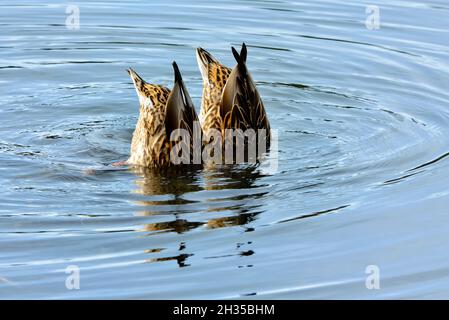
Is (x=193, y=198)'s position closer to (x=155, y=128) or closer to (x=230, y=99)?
(x=155, y=128)

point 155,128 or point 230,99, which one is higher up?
point 230,99

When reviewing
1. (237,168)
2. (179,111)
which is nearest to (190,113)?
(179,111)

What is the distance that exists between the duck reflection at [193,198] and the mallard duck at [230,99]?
19.0 inches

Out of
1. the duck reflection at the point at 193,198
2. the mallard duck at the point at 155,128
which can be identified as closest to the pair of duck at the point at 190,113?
the mallard duck at the point at 155,128

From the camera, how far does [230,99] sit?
9688 millimetres

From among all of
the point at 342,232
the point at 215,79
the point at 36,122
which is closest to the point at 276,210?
the point at 342,232

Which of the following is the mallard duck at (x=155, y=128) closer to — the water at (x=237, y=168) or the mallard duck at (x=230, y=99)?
the water at (x=237, y=168)

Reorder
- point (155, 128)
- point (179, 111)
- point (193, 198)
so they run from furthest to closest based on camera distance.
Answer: point (155, 128), point (179, 111), point (193, 198)

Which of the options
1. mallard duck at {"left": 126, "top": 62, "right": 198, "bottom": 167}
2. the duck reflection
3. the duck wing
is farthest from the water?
the duck wing

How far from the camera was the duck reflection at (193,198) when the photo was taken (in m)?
7.94

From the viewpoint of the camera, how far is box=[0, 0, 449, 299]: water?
7078mm

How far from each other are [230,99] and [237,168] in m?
0.68

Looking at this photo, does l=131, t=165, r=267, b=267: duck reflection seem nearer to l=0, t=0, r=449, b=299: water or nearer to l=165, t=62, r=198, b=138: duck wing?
l=0, t=0, r=449, b=299: water
